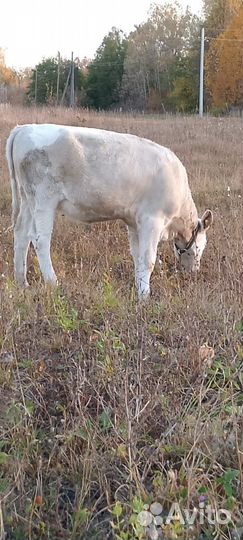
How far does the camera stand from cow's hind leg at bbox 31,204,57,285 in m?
5.99

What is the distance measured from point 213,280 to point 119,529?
372 cm

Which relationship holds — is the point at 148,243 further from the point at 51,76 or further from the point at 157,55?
the point at 157,55

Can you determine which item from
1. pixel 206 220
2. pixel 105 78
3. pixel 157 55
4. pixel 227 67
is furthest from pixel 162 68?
pixel 206 220

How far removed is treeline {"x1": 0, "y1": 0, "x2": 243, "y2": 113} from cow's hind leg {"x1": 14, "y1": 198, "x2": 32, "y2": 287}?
37.5 metres

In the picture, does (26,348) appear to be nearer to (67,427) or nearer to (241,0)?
(67,427)

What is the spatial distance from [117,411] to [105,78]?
163 feet

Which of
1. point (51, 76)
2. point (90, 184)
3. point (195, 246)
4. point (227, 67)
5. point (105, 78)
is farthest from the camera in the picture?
point (51, 76)

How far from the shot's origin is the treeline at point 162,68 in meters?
44.1

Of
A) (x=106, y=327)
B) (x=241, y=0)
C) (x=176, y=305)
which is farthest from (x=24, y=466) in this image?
(x=241, y=0)

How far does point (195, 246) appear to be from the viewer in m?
6.57

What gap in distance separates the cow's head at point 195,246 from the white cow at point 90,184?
0.08 m

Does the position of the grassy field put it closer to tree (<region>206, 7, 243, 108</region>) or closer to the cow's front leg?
the cow's front leg

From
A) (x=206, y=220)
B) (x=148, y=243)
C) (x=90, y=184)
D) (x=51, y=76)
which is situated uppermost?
(x=51, y=76)

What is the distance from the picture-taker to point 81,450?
2.77 metres
